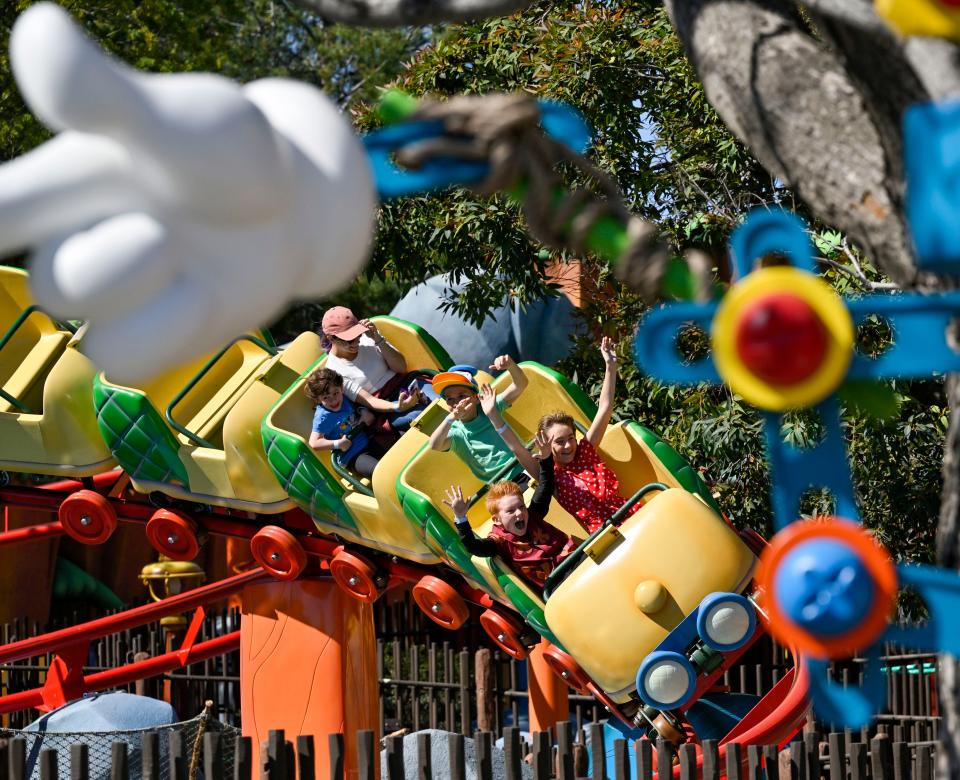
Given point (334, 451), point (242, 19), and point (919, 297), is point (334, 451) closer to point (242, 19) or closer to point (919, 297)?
point (919, 297)

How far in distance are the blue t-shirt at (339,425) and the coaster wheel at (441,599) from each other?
0.62m

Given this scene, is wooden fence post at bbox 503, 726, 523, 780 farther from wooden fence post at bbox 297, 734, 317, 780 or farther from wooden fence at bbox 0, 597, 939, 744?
wooden fence at bbox 0, 597, 939, 744

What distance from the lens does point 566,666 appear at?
5.30m

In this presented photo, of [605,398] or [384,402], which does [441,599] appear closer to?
[384,402]

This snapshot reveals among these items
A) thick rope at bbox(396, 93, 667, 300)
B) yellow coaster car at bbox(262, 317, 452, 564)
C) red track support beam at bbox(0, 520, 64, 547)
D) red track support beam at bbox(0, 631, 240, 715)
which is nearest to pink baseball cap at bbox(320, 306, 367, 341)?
yellow coaster car at bbox(262, 317, 452, 564)

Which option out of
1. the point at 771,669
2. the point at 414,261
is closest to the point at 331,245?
the point at 414,261

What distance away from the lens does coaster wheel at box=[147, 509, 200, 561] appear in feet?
21.1

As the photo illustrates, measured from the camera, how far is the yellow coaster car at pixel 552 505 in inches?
211

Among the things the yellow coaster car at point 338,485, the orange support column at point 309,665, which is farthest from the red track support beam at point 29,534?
the yellow coaster car at point 338,485

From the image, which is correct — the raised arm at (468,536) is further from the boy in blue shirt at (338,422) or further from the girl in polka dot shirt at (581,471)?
the boy in blue shirt at (338,422)

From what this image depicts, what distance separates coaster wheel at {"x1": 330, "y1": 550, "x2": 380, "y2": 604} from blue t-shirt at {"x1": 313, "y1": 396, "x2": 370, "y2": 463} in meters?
0.42

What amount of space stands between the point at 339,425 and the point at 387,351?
486mm

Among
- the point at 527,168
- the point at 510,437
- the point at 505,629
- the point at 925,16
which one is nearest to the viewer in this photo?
the point at 925,16

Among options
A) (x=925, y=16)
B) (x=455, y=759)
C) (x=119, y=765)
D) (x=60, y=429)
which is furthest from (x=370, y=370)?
(x=925, y=16)
